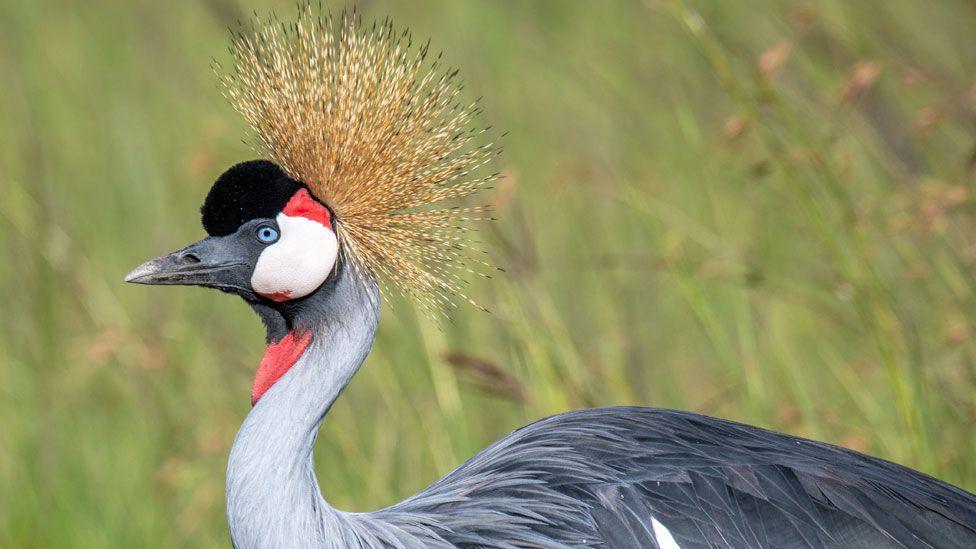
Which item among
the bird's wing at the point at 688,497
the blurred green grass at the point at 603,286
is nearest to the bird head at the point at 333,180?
the blurred green grass at the point at 603,286

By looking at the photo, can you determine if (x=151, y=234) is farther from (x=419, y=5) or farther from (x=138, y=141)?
(x=419, y=5)

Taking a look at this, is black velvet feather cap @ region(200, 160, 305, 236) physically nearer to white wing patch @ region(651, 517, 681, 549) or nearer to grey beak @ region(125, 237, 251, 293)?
grey beak @ region(125, 237, 251, 293)

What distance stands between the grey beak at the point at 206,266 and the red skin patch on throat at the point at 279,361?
0.33ft

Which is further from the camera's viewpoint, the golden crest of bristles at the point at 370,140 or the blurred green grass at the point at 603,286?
the blurred green grass at the point at 603,286

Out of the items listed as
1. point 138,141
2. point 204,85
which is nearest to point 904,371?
point 138,141

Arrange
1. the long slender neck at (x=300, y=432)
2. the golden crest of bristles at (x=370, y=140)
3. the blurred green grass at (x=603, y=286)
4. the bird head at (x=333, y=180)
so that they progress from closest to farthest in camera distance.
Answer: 1. the long slender neck at (x=300, y=432)
2. the bird head at (x=333, y=180)
3. the golden crest of bristles at (x=370, y=140)
4. the blurred green grass at (x=603, y=286)

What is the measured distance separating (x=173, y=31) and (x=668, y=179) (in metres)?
2.27

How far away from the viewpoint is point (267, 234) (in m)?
2.00

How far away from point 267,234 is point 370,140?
260 mm

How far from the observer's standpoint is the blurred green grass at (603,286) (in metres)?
2.52

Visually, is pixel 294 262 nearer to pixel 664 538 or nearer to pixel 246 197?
pixel 246 197

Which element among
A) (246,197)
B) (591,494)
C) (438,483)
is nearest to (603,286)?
(438,483)

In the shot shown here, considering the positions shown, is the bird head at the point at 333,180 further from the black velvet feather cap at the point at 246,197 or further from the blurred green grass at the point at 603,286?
the blurred green grass at the point at 603,286

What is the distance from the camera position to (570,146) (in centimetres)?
453
